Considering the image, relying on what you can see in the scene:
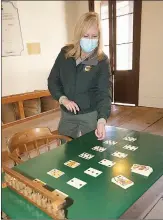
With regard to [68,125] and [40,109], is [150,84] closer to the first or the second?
[40,109]

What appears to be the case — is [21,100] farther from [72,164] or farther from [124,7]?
[124,7]

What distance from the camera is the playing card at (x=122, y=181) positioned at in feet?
2.76

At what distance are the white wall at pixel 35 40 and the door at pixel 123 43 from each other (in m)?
0.90

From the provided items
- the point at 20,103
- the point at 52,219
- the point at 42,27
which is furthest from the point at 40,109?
the point at 52,219

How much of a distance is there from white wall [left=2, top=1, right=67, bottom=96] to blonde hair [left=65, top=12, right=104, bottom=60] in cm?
225

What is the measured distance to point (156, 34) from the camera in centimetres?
373

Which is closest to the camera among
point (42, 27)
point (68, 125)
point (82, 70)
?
point (82, 70)

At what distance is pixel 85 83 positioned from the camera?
1.40 m

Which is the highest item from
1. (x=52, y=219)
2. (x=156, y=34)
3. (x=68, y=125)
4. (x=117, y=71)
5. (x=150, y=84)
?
(x=156, y=34)

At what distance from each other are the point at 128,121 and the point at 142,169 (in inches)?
101

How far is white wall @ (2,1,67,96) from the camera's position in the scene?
3.51 meters

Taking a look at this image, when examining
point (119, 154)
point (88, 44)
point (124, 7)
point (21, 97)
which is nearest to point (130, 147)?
point (119, 154)

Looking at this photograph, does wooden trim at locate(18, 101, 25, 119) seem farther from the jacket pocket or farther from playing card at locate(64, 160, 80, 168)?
playing card at locate(64, 160, 80, 168)

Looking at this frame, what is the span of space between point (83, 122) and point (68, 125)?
11 cm
